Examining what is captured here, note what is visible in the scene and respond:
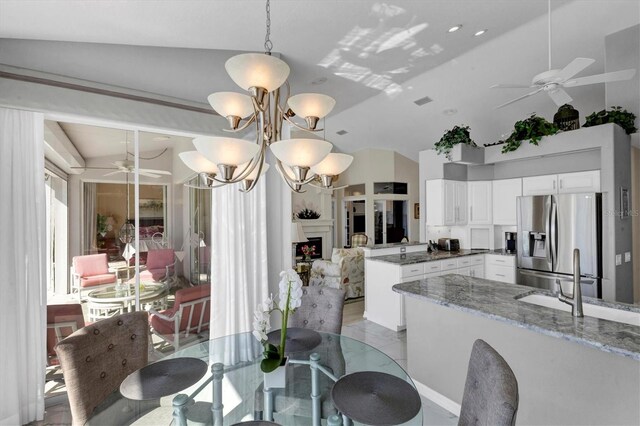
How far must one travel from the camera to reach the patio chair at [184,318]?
3082mm

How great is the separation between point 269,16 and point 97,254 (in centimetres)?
252

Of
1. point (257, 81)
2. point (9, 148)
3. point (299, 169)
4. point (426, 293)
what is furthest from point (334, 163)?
point (9, 148)

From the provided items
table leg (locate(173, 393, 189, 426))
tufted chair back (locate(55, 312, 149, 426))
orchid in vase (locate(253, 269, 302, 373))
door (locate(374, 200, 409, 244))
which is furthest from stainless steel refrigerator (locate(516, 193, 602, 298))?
door (locate(374, 200, 409, 244))

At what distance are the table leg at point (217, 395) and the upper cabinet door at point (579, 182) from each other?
4.95 metres

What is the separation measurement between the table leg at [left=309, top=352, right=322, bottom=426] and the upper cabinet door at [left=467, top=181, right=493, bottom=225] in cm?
451

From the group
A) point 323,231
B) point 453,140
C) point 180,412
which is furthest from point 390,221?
point 180,412

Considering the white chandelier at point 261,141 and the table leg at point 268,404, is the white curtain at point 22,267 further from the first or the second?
the table leg at point 268,404

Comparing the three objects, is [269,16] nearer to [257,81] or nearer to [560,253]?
[257,81]

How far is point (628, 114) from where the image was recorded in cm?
364

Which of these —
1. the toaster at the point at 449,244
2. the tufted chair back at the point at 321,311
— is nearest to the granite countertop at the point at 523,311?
the tufted chair back at the point at 321,311

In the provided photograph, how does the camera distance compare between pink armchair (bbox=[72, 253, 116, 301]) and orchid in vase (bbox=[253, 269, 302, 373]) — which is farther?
pink armchair (bbox=[72, 253, 116, 301])

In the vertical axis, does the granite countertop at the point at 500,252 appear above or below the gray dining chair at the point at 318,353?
above

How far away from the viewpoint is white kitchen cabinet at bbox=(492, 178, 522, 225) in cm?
492

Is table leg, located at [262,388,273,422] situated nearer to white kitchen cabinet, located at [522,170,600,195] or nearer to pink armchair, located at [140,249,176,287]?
pink armchair, located at [140,249,176,287]
